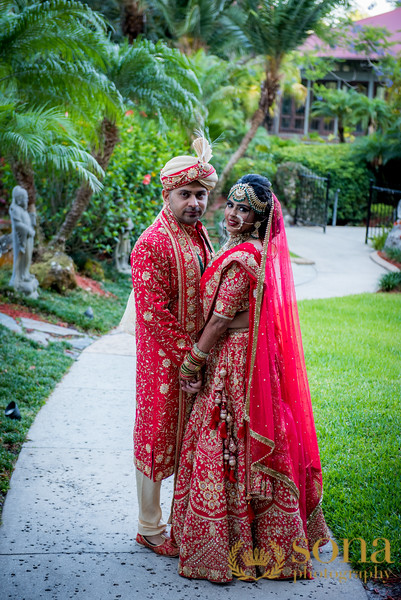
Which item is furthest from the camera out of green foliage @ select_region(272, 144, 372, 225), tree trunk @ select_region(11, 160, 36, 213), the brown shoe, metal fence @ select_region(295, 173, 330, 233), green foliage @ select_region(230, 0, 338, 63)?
green foliage @ select_region(272, 144, 372, 225)

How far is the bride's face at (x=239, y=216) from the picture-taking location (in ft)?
9.93

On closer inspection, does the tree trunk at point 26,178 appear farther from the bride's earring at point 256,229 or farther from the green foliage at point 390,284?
the bride's earring at point 256,229

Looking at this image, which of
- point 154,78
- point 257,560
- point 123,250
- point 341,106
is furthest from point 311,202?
point 257,560

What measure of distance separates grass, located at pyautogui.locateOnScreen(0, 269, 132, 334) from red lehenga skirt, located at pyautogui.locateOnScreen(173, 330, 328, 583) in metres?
5.44

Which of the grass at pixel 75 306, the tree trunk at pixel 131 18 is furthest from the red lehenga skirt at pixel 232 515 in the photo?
the tree trunk at pixel 131 18

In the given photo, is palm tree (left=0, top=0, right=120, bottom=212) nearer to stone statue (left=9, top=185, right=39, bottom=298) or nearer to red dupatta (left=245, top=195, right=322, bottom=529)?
stone statue (left=9, top=185, right=39, bottom=298)

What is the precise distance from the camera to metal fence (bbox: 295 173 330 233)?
19.5 metres

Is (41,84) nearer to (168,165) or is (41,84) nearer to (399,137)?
(168,165)

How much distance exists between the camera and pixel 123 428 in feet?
16.8

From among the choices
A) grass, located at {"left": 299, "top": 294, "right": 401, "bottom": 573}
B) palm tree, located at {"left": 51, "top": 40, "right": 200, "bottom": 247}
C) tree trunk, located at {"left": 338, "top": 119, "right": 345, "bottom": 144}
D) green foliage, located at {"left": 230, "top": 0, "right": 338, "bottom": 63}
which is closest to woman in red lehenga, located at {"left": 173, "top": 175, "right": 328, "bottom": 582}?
grass, located at {"left": 299, "top": 294, "right": 401, "bottom": 573}

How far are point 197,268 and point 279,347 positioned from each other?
0.58 m

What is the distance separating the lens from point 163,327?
10.2ft

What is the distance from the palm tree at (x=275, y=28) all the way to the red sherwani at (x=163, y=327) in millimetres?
11979

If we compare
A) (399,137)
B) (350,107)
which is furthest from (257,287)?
(350,107)
